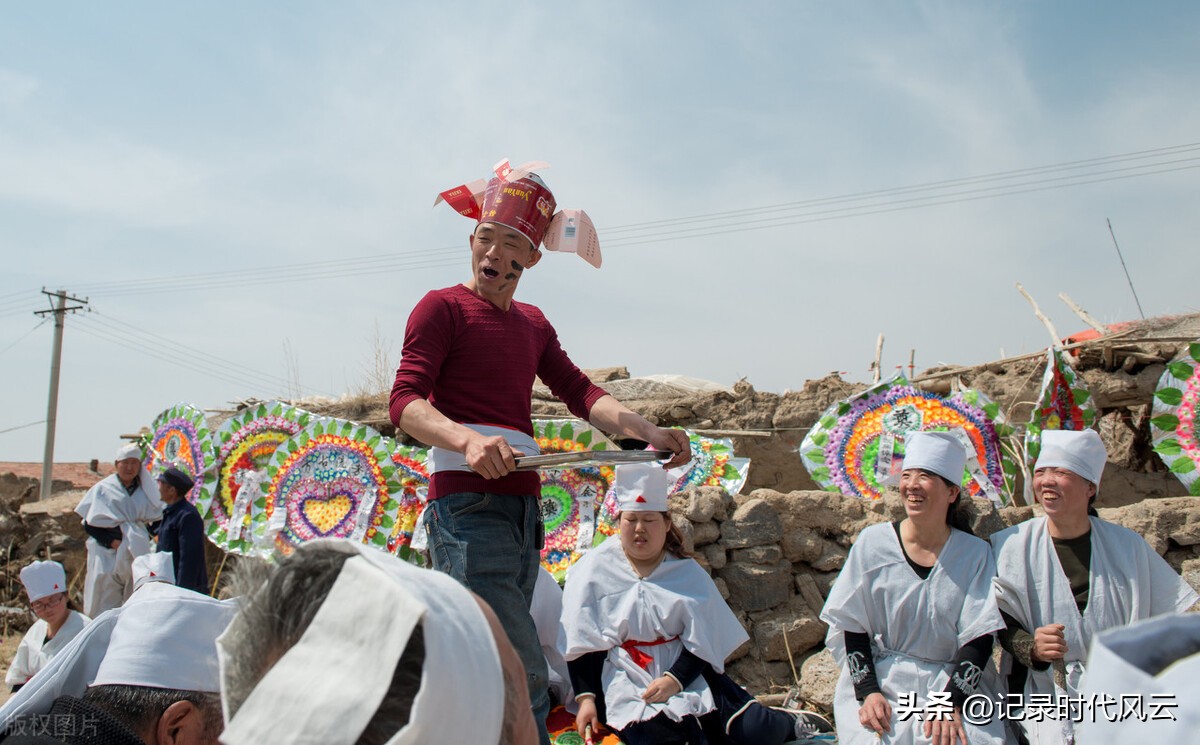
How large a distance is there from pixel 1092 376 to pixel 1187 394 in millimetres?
1473

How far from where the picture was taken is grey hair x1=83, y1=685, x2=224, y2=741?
1533 mm

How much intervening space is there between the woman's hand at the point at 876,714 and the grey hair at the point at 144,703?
97.9 inches

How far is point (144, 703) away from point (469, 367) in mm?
1356

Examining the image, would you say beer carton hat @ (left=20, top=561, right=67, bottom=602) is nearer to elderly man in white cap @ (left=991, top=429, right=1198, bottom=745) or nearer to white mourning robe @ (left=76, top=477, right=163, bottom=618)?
white mourning robe @ (left=76, top=477, right=163, bottom=618)

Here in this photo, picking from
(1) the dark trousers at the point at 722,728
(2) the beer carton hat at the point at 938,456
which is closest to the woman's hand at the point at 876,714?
(1) the dark trousers at the point at 722,728

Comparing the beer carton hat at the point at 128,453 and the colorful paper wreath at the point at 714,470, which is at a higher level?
the beer carton hat at the point at 128,453

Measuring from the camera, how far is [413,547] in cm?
693

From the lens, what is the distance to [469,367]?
8.98 ft

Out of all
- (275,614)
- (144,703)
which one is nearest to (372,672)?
(275,614)

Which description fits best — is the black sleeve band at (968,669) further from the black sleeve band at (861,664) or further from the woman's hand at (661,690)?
the woman's hand at (661,690)

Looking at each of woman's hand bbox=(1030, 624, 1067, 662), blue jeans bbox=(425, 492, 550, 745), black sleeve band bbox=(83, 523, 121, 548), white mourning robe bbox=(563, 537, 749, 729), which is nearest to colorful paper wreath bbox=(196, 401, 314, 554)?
black sleeve band bbox=(83, 523, 121, 548)

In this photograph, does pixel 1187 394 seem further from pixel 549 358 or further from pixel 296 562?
pixel 296 562

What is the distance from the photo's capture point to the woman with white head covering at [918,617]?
339 cm

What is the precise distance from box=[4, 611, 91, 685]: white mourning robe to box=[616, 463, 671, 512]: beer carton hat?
2537 mm
